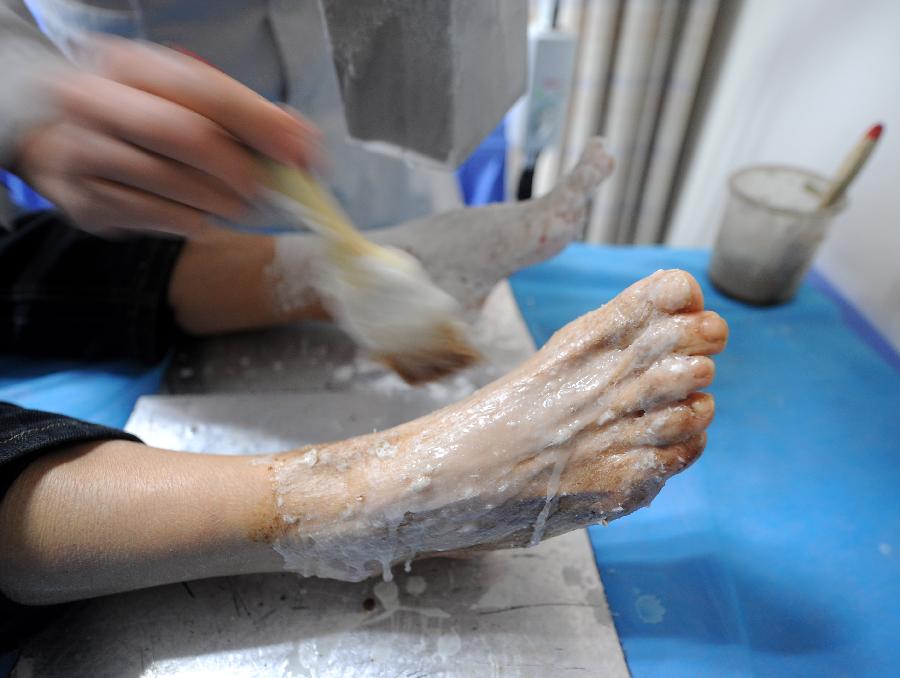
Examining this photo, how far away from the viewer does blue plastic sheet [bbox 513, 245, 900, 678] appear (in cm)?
67

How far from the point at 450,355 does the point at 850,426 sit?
694 millimetres

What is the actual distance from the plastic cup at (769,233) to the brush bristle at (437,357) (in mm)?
688

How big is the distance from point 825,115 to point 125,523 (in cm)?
158

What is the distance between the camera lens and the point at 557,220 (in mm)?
925

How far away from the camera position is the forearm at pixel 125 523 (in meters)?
0.59

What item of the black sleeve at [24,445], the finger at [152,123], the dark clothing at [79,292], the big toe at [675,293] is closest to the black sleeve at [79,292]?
the dark clothing at [79,292]

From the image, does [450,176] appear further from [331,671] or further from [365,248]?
[331,671]

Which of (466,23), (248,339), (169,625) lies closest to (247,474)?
(169,625)

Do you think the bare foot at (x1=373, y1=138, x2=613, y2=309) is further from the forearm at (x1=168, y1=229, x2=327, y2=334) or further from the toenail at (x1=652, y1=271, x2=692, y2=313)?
the toenail at (x1=652, y1=271, x2=692, y2=313)

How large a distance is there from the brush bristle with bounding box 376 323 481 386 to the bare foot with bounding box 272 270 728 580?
0.38 ft

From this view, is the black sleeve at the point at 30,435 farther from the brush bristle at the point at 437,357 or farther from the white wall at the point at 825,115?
the white wall at the point at 825,115

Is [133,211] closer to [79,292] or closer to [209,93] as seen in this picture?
[209,93]

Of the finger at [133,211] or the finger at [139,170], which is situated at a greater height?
the finger at [139,170]

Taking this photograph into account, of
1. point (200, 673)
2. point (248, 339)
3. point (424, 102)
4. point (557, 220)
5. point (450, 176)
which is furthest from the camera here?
point (450, 176)
